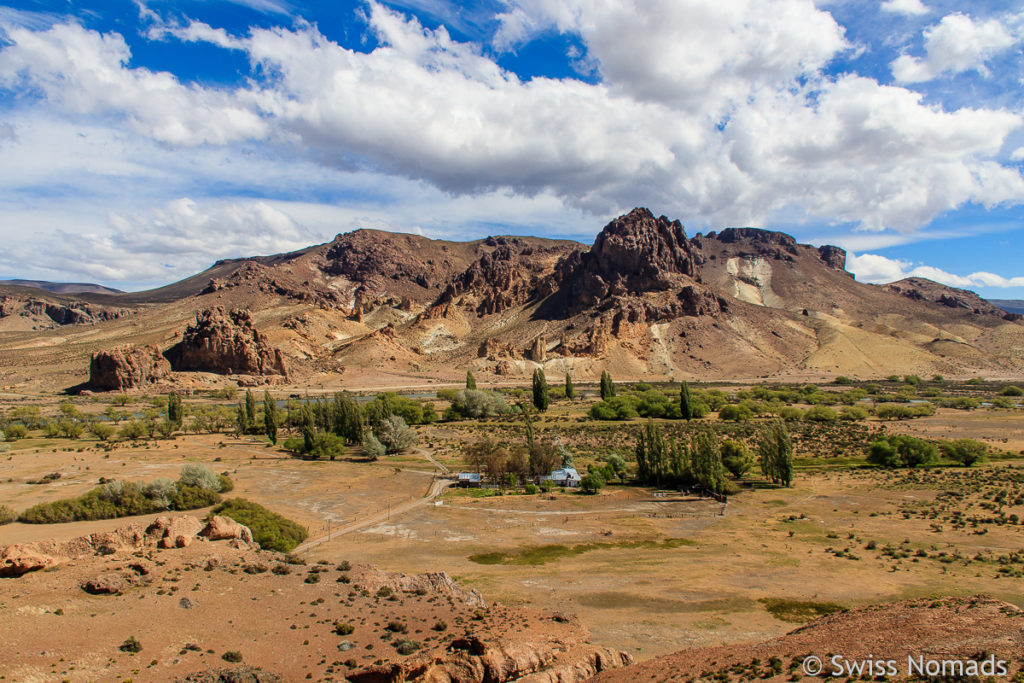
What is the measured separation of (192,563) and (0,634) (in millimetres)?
7979

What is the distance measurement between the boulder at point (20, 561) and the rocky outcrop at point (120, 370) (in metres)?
125

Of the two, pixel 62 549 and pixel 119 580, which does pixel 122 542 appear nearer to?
pixel 62 549

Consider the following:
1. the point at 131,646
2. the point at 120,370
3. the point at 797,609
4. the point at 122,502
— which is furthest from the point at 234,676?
the point at 120,370

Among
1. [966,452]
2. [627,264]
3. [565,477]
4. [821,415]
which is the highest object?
[627,264]

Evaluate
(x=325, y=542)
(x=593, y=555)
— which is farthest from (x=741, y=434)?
(x=325, y=542)

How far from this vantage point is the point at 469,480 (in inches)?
2142

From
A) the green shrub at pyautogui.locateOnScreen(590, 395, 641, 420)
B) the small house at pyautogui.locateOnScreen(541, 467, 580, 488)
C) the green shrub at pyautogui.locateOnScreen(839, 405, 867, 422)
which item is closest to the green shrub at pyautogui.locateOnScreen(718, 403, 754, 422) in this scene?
the green shrub at pyautogui.locateOnScreen(839, 405, 867, 422)

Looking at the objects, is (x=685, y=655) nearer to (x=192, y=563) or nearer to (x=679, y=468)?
(x=192, y=563)

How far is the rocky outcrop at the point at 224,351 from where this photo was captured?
14975cm

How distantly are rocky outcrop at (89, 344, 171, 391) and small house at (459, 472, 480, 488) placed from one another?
11267cm

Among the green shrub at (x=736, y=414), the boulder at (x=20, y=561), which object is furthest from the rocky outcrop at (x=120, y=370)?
the green shrub at (x=736, y=414)

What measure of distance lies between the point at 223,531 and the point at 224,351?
132 meters

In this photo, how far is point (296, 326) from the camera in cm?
19138

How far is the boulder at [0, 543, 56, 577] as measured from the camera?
81.5 ft
